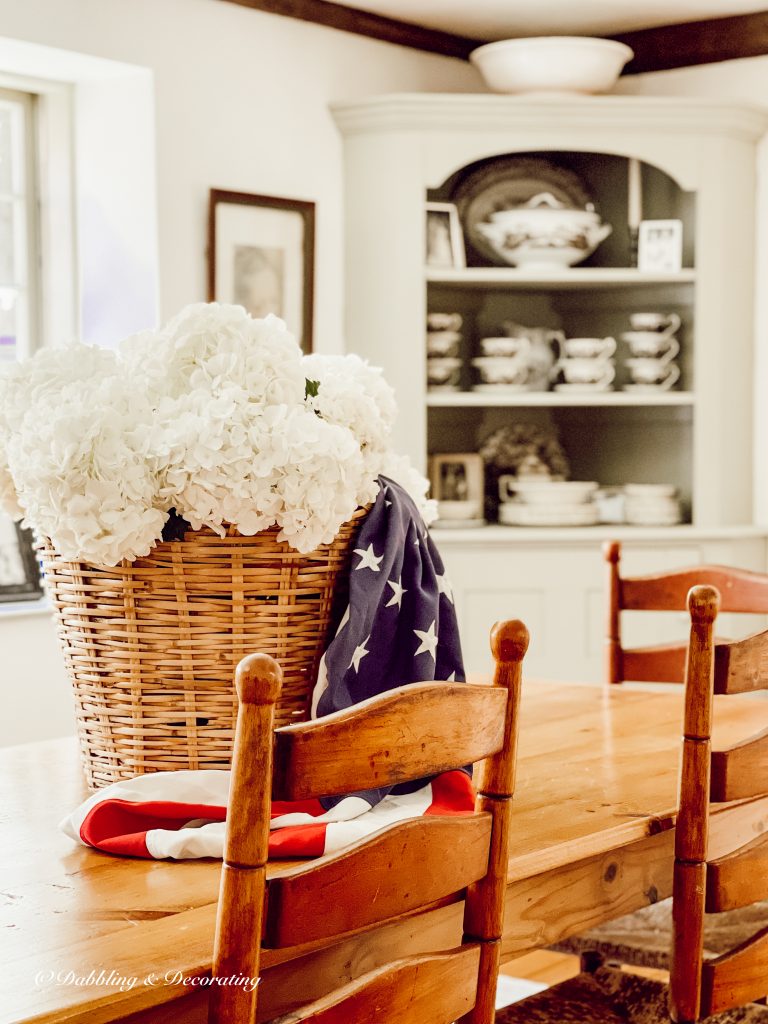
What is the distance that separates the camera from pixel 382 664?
152 centimetres

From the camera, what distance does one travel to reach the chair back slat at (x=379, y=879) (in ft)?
3.26

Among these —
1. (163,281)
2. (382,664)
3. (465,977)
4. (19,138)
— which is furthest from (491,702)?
(19,138)

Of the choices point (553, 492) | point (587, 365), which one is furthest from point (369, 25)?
point (553, 492)

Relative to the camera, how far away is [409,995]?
1.10m

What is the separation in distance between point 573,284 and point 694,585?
68.4 inches

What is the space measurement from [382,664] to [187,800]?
0.87ft

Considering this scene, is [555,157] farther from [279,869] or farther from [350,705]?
[279,869]

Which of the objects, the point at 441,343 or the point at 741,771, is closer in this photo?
the point at 741,771

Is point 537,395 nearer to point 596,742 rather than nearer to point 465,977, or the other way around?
point 596,742

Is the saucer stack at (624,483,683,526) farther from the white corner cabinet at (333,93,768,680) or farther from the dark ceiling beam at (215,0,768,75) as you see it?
the dark ceiling beam at (215,0,768,75)

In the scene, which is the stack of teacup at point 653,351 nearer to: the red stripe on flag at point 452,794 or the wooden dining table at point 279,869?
the wooden dining table at point 279,869

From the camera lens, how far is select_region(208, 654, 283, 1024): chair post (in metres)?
0.93

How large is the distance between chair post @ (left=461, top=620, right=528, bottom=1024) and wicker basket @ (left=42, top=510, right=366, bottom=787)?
34cm

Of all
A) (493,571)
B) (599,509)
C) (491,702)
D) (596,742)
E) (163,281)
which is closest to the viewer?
(491,702)
